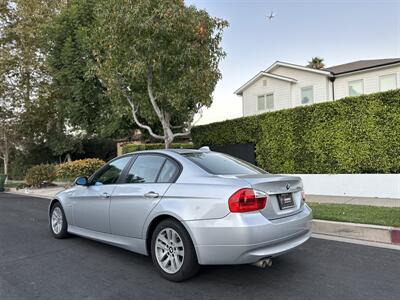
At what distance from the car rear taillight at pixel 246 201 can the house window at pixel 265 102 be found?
18631 mm

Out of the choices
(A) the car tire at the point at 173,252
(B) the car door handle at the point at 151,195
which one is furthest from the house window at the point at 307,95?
(A) the car tire at the point at 173,252

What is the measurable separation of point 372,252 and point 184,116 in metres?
9.30

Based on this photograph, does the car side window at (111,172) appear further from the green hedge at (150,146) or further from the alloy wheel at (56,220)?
the green hedge at (150,146)

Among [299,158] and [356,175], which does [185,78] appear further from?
[356,175]

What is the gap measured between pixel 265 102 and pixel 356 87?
5307mm

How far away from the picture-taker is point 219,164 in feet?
15.5

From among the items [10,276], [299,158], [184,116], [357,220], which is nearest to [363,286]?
[357,220]

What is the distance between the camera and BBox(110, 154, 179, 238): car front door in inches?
175

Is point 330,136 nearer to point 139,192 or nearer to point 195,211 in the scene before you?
point 139,192

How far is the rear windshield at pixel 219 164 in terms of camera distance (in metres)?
4.46

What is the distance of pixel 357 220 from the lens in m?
6.65

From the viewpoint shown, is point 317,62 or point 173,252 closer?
point 173,252

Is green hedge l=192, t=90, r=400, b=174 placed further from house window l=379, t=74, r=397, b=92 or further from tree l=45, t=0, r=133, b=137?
house window l=379, t=74, r=397, b=92

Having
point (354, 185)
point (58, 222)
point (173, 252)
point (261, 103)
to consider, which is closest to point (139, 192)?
point (173, 252)
